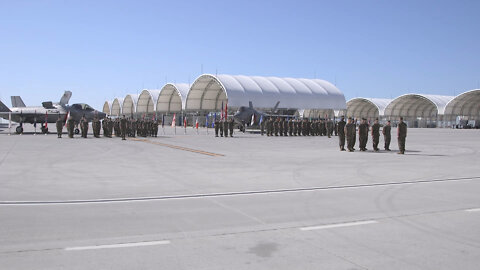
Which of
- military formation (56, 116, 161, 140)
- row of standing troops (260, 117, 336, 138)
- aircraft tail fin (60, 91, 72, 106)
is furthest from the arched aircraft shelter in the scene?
aircraft tail fin (60, 91, 72, 106)

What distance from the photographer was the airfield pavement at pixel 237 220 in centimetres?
424

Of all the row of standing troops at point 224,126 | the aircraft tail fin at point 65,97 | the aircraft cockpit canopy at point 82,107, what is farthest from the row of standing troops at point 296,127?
the aircraft tail fin at point 65,97

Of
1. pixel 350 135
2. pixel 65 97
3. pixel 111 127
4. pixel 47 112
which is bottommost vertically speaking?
pixel 111 127

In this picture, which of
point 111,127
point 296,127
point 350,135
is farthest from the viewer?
point 296,127

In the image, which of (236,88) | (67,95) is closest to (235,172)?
(67,95)

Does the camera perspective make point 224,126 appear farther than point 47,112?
Yes

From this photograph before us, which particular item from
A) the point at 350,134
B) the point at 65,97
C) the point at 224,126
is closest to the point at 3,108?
the point at 65,97

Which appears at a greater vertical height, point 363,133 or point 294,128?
point 363,133

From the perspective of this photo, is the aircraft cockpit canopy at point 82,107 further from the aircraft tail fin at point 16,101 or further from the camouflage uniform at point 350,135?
the camouflage uniform at point 350,135

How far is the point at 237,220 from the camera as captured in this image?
5.81 m

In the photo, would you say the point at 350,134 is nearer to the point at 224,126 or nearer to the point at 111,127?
the point at 224,126

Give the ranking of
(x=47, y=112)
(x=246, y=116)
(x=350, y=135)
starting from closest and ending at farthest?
(x=350, y=135)
(x=47, y=112)
(x=246, y=116)

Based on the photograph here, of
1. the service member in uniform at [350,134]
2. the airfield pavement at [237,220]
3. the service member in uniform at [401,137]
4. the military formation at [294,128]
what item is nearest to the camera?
the airfield pavement at [237,220]

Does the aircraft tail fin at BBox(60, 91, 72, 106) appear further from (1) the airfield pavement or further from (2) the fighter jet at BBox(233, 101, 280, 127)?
(1) the airfield pavement
